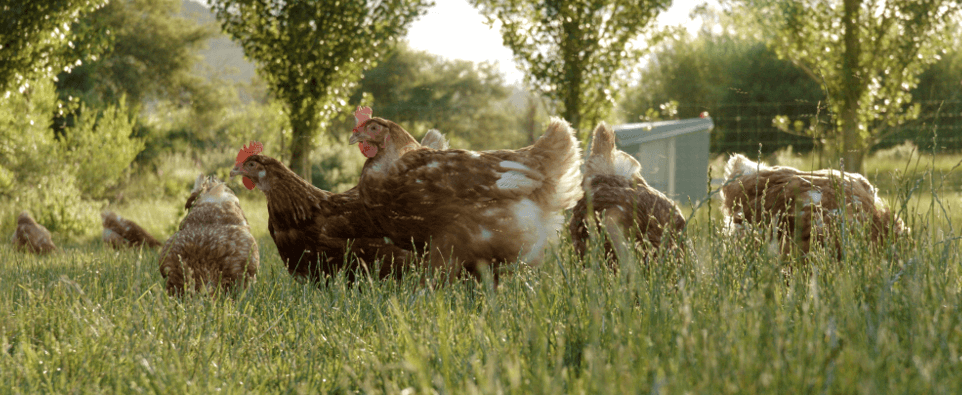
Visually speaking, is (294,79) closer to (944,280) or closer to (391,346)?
(391,346)

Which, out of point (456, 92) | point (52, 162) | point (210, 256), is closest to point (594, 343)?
point (210, 256)

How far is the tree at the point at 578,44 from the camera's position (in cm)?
832

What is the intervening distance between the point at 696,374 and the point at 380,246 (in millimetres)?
2891

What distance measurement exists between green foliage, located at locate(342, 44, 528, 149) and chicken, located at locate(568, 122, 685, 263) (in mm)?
29351

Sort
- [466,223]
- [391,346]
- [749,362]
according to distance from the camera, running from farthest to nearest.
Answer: [466,223]
[391,346]
[749,362]

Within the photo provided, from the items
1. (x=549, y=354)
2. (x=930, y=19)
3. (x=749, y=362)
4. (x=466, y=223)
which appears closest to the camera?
(x=749, y=362)

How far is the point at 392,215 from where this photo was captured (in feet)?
12.4

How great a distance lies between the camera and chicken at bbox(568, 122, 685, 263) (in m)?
3.71

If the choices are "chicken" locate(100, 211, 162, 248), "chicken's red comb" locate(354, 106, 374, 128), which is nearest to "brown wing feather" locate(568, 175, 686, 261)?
"chicken's red comb" locate(354, 106, 374, 128)

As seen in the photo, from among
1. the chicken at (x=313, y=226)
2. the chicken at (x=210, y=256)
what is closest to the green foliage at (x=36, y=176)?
the chicken at (x=210, y=256)

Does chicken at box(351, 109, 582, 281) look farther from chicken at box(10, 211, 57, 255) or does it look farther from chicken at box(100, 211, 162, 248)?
chicken at box(10, 211, 57, 255)

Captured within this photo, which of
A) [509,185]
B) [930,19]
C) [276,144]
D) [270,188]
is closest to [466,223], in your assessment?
[509,185]

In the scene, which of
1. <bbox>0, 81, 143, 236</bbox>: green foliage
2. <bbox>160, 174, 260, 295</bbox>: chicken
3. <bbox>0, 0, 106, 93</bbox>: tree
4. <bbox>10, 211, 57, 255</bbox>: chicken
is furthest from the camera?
<bbox>0, 81, 143, 236</bbox>: green foliage

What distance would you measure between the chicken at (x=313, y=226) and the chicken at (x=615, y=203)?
124 centimetres
